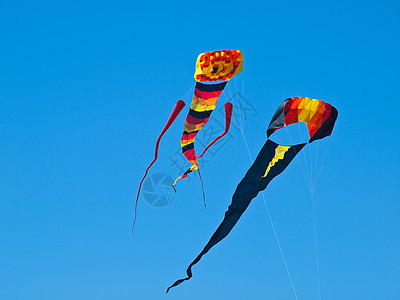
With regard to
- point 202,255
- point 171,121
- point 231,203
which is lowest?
point 202,255

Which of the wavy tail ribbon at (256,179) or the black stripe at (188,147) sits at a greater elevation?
the black stripe at (188,147)

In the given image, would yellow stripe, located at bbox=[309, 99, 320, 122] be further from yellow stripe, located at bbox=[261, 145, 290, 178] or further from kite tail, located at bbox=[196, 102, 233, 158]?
kite tail, located at bbox=[196, 102, 233, 158]

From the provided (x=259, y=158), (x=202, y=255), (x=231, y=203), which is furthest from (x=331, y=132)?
(x=202, y=255)

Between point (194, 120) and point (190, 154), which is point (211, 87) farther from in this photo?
point (190, 154)

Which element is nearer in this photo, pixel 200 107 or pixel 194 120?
pixel 200 107

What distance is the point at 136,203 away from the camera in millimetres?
22031

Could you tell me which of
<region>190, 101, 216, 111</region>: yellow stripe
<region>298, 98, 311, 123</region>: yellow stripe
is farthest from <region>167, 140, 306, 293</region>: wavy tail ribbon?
<region>190, 101, 216, 111</region>: yellow stripe

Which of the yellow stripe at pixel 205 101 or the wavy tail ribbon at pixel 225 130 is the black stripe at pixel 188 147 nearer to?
the wavy tail ribbon at pixel 225 130

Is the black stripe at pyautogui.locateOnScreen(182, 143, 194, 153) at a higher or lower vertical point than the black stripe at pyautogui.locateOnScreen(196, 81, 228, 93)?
lower

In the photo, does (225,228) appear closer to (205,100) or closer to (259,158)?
(259,158)

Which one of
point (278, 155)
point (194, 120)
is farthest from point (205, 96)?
point (278, 155)

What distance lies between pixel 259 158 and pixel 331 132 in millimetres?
2497

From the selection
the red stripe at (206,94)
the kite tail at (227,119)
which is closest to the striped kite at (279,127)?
the kite tail at (227,119)

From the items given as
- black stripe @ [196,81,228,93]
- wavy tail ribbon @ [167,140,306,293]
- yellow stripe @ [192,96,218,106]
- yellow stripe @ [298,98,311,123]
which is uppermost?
black stripe @ [196,81,228,93]
